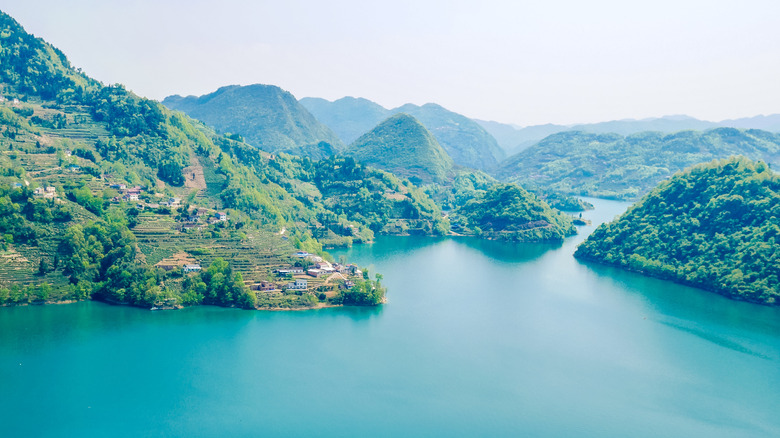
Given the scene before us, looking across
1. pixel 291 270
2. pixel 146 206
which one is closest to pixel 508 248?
pixel 291 270

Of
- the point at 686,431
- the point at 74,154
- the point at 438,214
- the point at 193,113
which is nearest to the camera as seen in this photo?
the point at 686,431

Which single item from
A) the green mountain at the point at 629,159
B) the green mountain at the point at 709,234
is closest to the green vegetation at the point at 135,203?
the green mountain at the point at 709,234

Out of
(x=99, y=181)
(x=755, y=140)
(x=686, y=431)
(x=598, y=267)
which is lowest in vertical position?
(x=686, y=431)

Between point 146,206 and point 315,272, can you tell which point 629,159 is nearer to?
point 315,272

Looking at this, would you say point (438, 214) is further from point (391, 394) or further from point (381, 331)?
point (391, 394)

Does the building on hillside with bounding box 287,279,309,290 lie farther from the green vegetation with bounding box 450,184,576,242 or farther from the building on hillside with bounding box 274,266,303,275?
the green vegetation with bounding box 450,184,576,242

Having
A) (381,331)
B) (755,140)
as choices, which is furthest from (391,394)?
(755,140)

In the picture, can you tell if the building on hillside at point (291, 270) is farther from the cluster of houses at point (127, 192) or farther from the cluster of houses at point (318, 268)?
the cluster of houses at point (127, 192)
